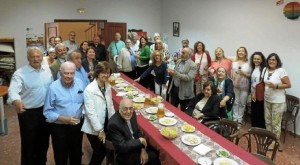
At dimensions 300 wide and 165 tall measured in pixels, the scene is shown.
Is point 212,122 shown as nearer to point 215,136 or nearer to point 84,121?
point 215,136

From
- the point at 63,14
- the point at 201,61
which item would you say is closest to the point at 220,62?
the point at 201,61

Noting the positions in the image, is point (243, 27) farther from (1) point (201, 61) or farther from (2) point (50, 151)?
(2) point (50, 151)

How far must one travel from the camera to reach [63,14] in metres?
7.97

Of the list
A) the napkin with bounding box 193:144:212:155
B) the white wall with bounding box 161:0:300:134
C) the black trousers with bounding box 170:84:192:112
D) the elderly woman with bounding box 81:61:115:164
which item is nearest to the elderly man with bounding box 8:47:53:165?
the elderly woman with bounding box 81:61:115:164

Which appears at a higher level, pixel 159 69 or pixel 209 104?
pixel 159 69

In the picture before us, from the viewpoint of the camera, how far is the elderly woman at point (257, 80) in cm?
452

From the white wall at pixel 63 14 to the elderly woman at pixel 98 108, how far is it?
5.71m

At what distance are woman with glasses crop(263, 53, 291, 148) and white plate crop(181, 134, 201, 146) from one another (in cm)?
210

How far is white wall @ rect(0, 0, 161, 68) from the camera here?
23.9ft

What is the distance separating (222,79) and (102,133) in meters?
2.12

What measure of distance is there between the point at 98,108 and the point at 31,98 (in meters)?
0.73

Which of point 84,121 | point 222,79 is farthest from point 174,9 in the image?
point 84,121

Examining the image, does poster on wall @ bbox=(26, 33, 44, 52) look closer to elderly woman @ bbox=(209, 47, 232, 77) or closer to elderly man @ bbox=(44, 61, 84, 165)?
elderly woman @ bbox=(209, 47, 232, 77)

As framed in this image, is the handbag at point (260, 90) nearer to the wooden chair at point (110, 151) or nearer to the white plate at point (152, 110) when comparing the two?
the white plate at point (152, 110)
